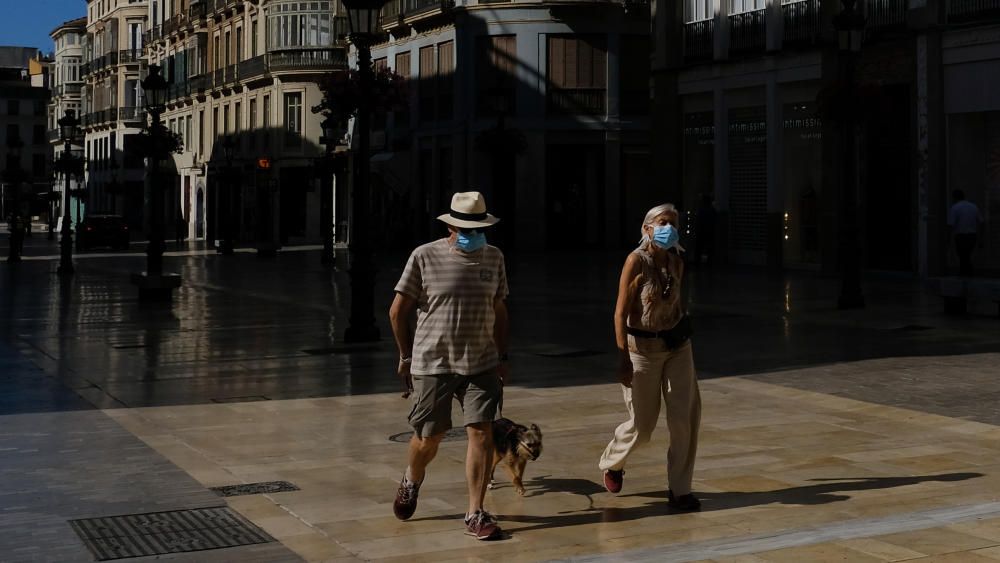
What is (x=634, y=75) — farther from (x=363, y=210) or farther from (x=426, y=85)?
(x=363, y=210)

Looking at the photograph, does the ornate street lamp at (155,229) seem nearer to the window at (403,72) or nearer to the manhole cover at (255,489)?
the manhole cover at (255,489)

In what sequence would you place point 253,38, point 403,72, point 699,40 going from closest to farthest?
point 699,40
point 403,72
point 253,38

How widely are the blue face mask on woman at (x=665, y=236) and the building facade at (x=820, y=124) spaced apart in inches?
643

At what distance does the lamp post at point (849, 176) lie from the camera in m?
22.4

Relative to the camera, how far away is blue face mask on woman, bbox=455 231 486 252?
25.4ft

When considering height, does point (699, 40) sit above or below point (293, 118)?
below

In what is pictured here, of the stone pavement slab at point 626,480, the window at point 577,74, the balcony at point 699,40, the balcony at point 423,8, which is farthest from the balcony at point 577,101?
the stone pavement slab at point 626,480

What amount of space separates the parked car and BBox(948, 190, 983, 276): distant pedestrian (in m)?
38.4

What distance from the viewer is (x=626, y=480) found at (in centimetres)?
921

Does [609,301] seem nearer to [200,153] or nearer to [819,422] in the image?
[819,422]

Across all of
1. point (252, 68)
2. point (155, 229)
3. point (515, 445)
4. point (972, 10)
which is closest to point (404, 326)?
point (515, 445)

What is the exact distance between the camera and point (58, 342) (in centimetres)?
1894

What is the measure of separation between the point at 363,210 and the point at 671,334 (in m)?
10.8

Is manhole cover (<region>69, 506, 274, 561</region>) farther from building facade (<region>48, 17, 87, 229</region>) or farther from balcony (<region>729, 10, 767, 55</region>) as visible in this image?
building facade (<region>48, 17, 87, 229</region>)
